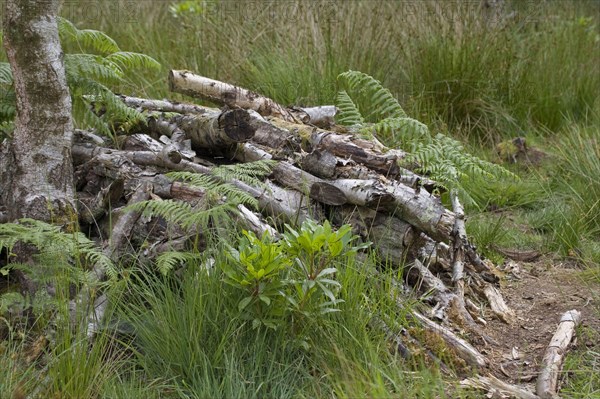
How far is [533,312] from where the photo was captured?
4039 mm

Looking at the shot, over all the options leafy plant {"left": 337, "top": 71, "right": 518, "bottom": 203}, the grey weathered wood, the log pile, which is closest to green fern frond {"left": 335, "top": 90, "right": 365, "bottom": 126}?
leafy plant {"left": 337, "top": 71, "right": 518, "bottom": 203}

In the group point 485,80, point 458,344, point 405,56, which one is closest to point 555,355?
point 458,344

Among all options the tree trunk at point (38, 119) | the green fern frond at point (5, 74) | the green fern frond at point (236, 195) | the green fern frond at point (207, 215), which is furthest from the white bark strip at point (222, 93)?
the green fern frond at point (207, 215)

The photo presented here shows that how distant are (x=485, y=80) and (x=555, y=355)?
381cm

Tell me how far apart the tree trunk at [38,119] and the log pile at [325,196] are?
7.8 inches

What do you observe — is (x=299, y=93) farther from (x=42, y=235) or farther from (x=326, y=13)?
(x=42, y=235)

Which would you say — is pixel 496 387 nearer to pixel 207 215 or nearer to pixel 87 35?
pixel 207 215

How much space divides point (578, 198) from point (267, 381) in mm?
3241

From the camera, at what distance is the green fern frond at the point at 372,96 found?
499 cm

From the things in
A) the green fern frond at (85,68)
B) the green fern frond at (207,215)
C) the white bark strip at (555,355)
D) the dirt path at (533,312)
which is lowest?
the dirt path at (533,312)

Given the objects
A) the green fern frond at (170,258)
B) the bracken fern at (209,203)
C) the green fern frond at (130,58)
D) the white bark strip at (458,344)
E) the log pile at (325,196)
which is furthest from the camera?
the green fern frond at (130,58)

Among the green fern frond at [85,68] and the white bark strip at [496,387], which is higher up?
the green fern frond at [85,68]

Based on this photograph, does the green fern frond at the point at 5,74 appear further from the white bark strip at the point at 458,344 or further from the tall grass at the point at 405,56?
the tall grass at the point at 405,56

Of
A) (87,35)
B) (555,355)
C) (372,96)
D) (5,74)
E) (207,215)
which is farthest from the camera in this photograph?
(372,96)
